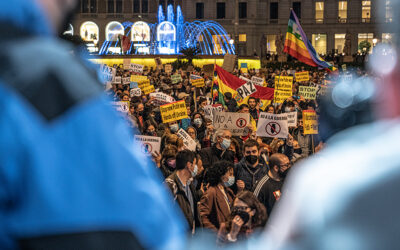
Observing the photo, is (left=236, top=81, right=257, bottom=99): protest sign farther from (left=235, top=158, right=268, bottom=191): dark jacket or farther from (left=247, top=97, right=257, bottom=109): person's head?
(left=235, top=158, right=268, bottom=191): dark jacket

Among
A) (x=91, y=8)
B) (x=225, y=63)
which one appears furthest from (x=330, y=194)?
(x=91, y=8)

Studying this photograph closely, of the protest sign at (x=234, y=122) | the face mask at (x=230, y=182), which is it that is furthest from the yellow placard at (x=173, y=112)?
the face mask at (x=230, y=182)

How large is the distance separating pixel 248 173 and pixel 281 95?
667 cm

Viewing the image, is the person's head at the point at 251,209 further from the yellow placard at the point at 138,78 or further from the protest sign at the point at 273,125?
the yellow placard at the point at 138,78

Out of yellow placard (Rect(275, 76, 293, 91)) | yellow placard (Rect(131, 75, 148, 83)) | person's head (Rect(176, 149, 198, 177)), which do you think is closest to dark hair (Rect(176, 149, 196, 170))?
person's head (Rect(176, 149, 198, 177))

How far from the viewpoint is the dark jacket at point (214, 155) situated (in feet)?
29.1

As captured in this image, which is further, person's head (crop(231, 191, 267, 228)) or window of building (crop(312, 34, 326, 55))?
window of building (crop(312, 34, 326, 55))

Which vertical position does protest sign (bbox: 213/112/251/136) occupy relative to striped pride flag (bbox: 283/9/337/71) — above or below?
below

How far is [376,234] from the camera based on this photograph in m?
0.92

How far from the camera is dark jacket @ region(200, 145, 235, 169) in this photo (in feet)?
29.1

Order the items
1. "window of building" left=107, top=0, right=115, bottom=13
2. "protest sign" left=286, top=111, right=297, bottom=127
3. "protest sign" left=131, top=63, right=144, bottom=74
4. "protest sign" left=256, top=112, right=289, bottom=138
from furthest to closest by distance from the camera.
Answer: "window of building" left=107, top=0, right=115, bottom=13, "protest sign" left=131, top=63, right=144, bottom=74, "protest sign" left=286, top=111, right=297, bottom=127, "protest sign" left=256, top=112, right=289, bottom=138

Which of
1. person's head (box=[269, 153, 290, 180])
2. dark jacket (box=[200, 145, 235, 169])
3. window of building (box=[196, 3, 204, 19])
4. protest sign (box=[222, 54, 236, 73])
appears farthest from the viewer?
window of building (box=[196, 3, 204, 19])

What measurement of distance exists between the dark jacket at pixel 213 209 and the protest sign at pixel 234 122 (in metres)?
4.72

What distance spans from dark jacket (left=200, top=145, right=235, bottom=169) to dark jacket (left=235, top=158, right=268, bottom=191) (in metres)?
1.35
